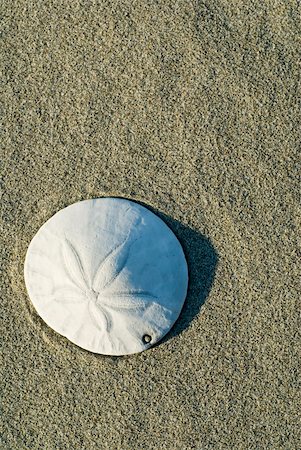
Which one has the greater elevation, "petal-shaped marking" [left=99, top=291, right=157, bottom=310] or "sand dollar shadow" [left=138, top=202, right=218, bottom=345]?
"sand dollar shadow" [left=138, top=202, right=218, bottom=345]

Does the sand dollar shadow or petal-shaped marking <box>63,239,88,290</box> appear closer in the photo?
petal-shaped marking <box>63,239,88,290</box>

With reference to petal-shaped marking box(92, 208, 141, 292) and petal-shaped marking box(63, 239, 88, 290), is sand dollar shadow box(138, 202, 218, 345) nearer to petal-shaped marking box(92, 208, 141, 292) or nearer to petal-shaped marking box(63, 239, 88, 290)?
A: petal-shaped marking box(92, 208, 141, 292)

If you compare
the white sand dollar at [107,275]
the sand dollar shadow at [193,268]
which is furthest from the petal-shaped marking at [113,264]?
the sand dollar shadow at [193,268]

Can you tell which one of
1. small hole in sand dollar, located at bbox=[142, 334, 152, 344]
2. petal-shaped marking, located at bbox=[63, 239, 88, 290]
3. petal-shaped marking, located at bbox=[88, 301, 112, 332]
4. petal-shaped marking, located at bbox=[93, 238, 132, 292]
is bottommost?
small hole in sand dollar, located at bbox=[142, 334, 152, 344]

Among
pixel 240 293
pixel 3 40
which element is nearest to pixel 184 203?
pixel 240 293

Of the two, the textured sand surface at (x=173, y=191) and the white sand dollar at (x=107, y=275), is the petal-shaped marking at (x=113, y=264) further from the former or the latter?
the textured sand surface at (x=173, y=191)

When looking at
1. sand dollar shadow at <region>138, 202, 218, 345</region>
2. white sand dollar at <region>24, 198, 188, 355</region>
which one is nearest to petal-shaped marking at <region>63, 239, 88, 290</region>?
white sand dollar at <region>24, 198, 188, 355</region>

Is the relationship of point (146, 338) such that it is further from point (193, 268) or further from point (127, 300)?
point (193, 268)

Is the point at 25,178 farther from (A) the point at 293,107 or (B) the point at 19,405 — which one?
(A) the point at 293,107
